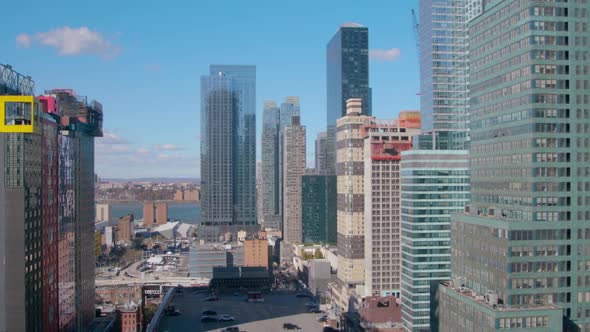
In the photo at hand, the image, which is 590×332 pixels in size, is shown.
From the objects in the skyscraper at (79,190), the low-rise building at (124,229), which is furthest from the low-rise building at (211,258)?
the low-rise building at (124,229)

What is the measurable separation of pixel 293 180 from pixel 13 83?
10132 centimetres

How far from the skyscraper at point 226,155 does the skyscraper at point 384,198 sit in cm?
5843

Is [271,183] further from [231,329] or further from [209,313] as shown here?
[231,329]

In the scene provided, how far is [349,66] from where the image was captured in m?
144

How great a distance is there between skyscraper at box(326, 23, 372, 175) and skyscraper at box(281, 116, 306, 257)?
923cm

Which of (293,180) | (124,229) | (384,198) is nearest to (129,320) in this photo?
(384,198)

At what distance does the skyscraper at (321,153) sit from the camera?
6363 inches

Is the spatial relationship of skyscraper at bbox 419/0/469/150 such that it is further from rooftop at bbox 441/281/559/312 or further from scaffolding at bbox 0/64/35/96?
scaffolding at bbox 0/64/35/96

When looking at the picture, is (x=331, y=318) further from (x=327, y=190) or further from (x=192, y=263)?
(x=327, y=190)

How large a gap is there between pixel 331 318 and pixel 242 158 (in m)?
60.4

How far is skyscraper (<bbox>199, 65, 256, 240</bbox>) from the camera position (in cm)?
12794

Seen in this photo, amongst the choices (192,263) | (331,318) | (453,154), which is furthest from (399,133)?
(192,263)

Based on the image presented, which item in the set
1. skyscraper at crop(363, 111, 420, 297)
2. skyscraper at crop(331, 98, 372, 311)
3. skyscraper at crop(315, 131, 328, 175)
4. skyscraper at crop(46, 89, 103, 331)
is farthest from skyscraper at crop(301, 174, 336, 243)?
skyscraper at crop(46, 89, 103, 331)

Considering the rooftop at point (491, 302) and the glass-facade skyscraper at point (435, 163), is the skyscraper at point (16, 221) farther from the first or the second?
the glass-facade skyscraper at point (435, 163)
